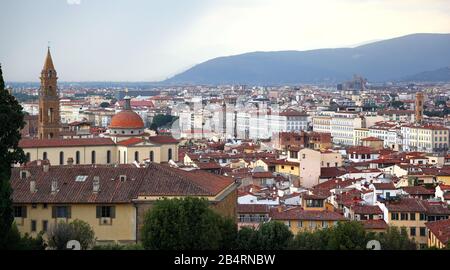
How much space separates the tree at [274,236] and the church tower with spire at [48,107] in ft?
40.3

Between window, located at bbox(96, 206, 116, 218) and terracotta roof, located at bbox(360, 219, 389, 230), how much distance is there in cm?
306

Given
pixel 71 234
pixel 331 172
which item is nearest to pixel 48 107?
pixel 331 172

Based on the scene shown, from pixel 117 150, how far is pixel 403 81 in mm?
60894

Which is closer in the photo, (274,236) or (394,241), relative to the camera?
(274,236)

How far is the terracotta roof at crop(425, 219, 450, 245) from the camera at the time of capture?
8.98 meters

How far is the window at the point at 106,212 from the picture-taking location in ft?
27.6

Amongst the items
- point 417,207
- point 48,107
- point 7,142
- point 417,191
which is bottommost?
point 417,191

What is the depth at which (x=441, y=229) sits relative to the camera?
953 centimetres

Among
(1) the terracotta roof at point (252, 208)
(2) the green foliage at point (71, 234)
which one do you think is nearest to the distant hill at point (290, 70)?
(1) the terracotta roof at point (252, 208)

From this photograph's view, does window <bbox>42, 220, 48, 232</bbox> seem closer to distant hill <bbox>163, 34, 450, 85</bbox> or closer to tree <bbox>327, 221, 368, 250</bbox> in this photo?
tree <bbox>327, 221, 368, 250</bbox>

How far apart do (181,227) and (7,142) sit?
1347 mm

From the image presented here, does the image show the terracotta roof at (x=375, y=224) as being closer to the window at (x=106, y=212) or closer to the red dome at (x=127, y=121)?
the window at (x=106, y=212)

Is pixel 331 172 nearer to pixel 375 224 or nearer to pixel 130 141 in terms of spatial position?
pixel 130 141

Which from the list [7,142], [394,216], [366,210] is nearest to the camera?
[7,142]
